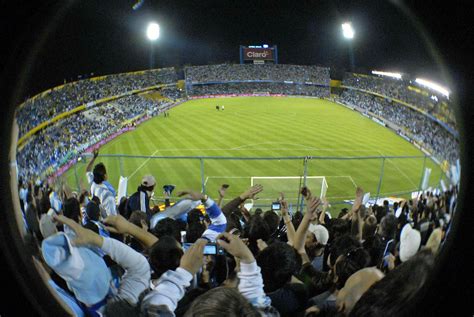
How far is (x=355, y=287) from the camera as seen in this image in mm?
1643

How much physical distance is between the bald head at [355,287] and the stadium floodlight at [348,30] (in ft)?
4.24

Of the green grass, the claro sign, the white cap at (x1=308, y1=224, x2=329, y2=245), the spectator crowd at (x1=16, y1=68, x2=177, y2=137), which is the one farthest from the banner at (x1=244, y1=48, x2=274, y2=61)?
the white cap at (x1=308, y1=224, x2=329, y2=245)

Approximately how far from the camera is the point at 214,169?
5.15 m

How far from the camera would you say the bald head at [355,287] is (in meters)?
1.58

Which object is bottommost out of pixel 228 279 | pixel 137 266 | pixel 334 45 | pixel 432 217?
pixel 228 279

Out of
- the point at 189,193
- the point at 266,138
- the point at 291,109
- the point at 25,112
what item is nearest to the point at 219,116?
the point at 266,138

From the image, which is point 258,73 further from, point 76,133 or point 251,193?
point 76,133

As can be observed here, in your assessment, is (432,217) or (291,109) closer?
(432,217)

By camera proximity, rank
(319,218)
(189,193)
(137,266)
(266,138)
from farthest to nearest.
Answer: (319,218) < (266,138) < (189,193) < (137,266)

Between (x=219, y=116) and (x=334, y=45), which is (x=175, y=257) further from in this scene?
(x=219, y=116)

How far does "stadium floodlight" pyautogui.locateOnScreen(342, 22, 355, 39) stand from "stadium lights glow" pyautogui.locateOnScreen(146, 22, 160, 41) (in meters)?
1.05

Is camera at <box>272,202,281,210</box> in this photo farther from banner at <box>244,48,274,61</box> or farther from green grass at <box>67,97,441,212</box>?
banner at <box>244,48,274,61</box>

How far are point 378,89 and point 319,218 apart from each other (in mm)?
1620

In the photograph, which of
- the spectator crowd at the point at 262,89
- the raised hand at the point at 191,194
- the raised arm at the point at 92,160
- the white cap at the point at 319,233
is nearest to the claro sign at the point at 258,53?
the spectator crowd at the point at 262,89
